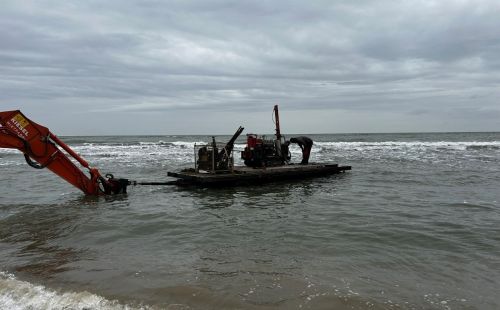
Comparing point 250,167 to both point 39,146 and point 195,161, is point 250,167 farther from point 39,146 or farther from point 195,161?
point 39,146

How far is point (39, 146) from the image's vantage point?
11273 mm

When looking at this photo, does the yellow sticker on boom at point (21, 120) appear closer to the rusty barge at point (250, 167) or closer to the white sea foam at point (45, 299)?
the rusty barge at point (250, 167)

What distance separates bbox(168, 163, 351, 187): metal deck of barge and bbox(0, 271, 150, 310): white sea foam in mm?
9559

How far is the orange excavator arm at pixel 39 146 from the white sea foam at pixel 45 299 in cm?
636

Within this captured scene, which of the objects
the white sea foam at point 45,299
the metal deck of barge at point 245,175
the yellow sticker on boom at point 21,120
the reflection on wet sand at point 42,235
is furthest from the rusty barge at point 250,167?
the white sea foam at point 45,299

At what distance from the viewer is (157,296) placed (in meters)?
5.03

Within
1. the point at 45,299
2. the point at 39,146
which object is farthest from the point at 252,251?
the point at 39,146

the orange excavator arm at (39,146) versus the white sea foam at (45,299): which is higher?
the orange excavator arm at (39,146)

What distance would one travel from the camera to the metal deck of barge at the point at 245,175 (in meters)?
14.9

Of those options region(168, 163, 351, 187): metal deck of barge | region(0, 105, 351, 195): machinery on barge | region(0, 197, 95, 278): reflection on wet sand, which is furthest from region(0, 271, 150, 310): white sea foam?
region(168, 163, 351, 187): metal deck of barge

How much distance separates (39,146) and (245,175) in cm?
710

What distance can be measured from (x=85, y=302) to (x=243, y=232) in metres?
3.99

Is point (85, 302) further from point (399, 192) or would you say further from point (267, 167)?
point (267, 167)

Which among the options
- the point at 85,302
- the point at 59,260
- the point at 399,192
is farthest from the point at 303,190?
A: the point at 85,302
